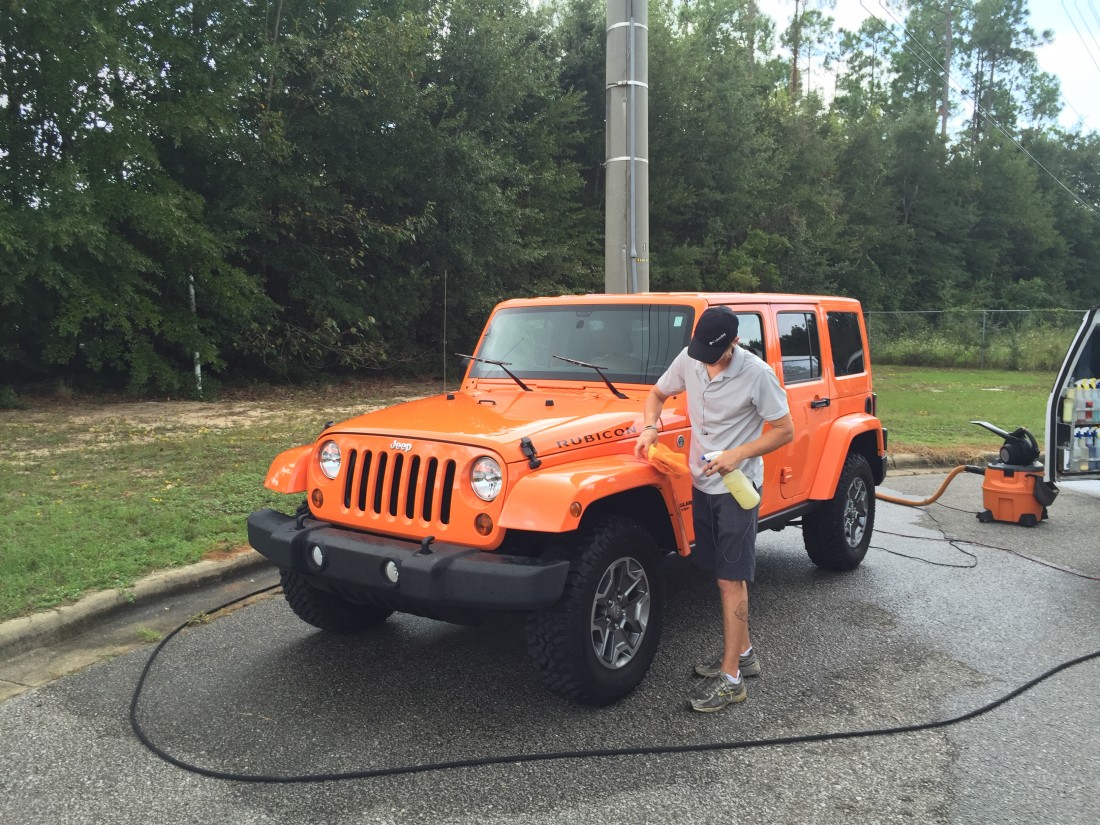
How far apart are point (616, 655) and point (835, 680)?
1122 millimetres

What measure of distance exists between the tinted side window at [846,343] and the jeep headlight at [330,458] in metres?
3.62

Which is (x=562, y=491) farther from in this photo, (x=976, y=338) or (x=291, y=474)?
(x=976, y=338)

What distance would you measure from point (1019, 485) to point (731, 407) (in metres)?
4.88

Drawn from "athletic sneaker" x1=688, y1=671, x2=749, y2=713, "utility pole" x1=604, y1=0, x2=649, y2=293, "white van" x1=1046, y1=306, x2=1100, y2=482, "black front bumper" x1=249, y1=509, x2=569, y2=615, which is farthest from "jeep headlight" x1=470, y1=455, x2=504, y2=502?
"utility pole" x1=604, y1=0, x2=649, y2=293

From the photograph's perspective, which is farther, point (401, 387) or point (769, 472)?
point (401, 387)

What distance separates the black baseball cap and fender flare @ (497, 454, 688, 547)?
0.63m

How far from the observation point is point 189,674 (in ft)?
14.0

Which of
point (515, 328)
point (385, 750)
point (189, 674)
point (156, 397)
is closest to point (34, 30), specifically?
point (156, 397)

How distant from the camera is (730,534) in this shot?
392 centimetres

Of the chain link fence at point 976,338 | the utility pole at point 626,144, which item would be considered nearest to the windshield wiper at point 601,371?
the utility pole at point 626,144

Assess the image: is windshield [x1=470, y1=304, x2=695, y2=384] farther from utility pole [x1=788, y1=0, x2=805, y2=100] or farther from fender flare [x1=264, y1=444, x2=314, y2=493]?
utility pole [x1=788, y1=0, x2=805, y2=100]

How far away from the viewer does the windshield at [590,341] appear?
4.91 m

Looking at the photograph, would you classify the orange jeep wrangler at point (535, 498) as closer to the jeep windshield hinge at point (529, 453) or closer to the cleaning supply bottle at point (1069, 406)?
the jeep windshield hinge at point (529, 453)

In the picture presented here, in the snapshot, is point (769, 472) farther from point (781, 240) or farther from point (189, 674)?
point (781, 240)
